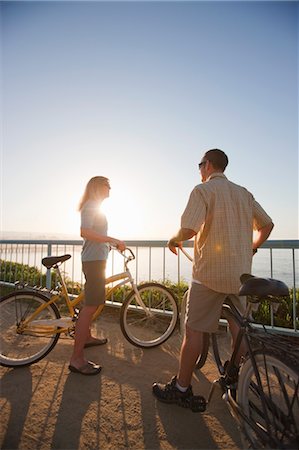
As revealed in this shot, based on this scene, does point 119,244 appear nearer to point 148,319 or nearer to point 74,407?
point 148,319

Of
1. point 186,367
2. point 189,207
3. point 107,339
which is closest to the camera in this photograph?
point 189,207

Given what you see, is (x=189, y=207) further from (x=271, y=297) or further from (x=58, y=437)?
(x=58, y=437)

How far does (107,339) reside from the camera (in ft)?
12.1

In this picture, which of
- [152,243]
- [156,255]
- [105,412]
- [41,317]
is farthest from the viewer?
[156,255]

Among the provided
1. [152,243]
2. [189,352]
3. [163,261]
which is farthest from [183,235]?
[163,261]

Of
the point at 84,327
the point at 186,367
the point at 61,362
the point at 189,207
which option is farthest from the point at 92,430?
the point at 189,207

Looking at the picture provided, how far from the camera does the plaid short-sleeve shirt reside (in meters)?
2.05

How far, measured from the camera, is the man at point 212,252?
2.05 meters

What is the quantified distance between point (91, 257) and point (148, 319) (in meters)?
1.41

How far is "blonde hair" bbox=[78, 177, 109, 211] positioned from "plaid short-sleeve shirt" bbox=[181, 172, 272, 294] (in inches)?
49.5

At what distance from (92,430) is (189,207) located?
1.73 metres

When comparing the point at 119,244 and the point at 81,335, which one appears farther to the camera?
the point at 119,244

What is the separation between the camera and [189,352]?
215 cm

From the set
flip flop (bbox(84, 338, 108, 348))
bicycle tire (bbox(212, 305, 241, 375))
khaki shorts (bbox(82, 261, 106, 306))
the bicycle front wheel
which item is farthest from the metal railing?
khaki shorts (bbox(82, 261, 106, 306))
